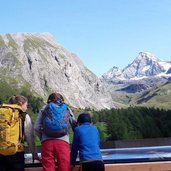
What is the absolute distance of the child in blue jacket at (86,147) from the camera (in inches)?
298

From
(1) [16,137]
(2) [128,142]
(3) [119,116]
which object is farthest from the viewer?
(3) [119,116]

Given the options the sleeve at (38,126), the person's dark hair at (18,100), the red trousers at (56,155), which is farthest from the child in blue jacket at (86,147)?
the person's dark hair at (18,100)

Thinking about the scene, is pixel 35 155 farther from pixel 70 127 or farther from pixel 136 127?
pixel 136 127

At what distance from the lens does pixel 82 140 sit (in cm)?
779

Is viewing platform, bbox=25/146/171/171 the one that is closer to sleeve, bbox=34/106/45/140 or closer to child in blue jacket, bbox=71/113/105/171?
child in blue jacket, bbox=71/113/105/171

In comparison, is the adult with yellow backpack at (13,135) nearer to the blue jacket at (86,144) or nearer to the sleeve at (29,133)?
the sleeve at (29,133)

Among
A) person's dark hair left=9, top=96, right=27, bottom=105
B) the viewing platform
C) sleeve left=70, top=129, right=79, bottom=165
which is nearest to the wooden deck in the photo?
the viewing platform

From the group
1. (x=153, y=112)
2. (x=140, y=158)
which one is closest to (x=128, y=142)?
(x=140, y=158)

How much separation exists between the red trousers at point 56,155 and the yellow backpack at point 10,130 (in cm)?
50

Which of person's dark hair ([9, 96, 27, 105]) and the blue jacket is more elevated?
person's dark hair ([9, 96, 27, 105])

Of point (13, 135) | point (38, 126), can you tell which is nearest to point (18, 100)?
point (38, 126)

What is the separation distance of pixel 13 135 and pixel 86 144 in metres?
1.46

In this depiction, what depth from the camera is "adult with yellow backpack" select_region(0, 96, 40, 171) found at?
24.5 feet

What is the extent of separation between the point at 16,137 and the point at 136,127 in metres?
105
